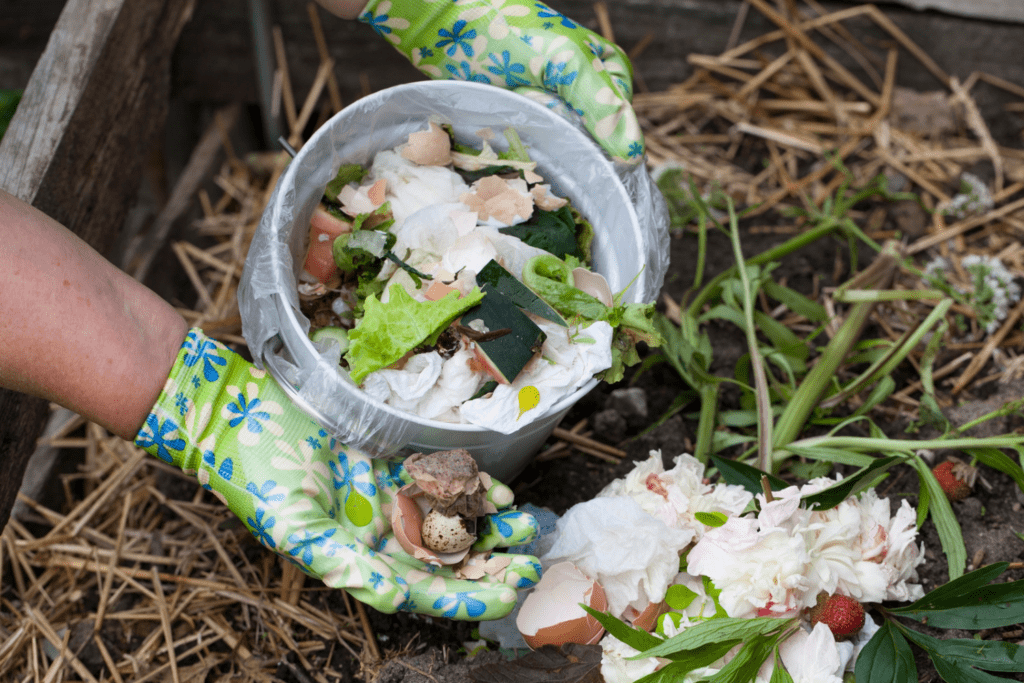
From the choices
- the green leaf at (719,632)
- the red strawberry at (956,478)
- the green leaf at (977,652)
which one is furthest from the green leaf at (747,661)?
the red strawberry at (956,478)

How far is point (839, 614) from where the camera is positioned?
0.99 meters

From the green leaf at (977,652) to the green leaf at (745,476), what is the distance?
274 mm

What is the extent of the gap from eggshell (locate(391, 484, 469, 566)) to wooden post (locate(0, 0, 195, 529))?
0.60m

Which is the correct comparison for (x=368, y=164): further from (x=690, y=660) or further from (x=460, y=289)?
(x=690, y=660)

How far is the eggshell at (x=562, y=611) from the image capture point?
0.99 metres

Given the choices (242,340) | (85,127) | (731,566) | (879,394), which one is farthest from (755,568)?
(85,127)

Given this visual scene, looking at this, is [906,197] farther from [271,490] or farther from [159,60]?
[159,60]

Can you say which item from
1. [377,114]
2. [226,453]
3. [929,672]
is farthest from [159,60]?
[929,672]

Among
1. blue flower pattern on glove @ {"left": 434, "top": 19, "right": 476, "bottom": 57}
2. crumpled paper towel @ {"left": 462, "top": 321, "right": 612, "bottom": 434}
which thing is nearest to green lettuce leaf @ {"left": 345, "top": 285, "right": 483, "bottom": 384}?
crumpled paper towel @ {"left": 462, "top": 321, "right": 612, "bottom": 434}

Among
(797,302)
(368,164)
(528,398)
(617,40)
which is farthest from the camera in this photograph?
(617,40)

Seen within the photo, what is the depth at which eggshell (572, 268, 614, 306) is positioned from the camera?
1127 mm

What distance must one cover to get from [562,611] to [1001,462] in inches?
27.4

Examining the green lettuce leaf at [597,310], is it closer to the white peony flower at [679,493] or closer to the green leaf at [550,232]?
the green leaf at [550,232]

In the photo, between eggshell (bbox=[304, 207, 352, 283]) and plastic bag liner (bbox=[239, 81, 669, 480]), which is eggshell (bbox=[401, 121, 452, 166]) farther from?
eggshell (bbox=[304, 207, 352, 283])
